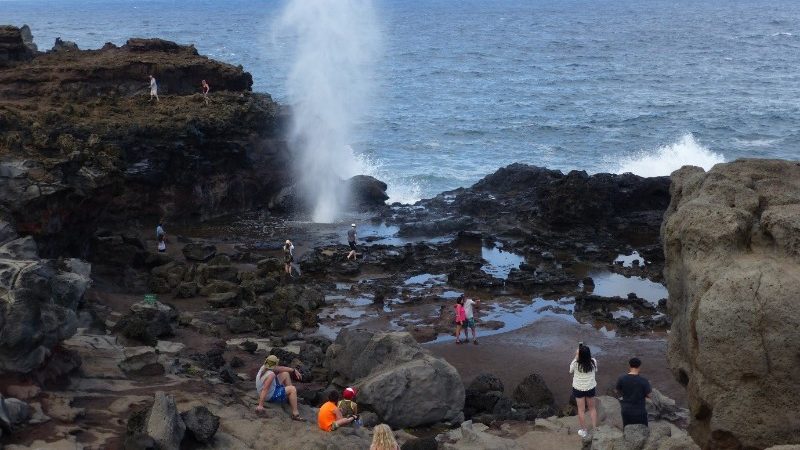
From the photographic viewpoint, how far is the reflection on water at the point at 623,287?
2659 centimetres

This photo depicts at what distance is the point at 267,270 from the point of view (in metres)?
27.2

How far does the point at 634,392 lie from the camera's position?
1345 cm

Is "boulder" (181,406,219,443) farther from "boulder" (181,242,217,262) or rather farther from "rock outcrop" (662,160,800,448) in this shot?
"boulder" (181,242,217,262)

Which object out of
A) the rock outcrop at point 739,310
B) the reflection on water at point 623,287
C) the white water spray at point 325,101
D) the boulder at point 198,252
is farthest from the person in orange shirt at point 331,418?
the white water spray at point 325,101

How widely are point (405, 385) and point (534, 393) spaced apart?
2.85 metres

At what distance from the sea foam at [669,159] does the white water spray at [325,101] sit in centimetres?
1482

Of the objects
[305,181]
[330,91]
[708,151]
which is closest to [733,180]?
[305,181]

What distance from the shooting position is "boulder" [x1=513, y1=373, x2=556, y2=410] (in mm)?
17766

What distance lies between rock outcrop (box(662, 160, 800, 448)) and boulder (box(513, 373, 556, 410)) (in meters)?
5.83

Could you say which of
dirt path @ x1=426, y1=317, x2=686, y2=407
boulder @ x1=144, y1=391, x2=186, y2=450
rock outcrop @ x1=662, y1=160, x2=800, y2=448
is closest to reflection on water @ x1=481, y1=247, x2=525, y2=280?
dirt path @ x1=426, y1=317, x2=686, y2=407

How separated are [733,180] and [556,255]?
1782 cm

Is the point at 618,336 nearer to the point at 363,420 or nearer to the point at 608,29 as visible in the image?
the point at 363,420

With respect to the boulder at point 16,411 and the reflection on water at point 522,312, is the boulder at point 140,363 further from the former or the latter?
the reflection on water at point 522,312

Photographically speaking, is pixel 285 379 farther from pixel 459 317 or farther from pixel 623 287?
pixel 623 287
